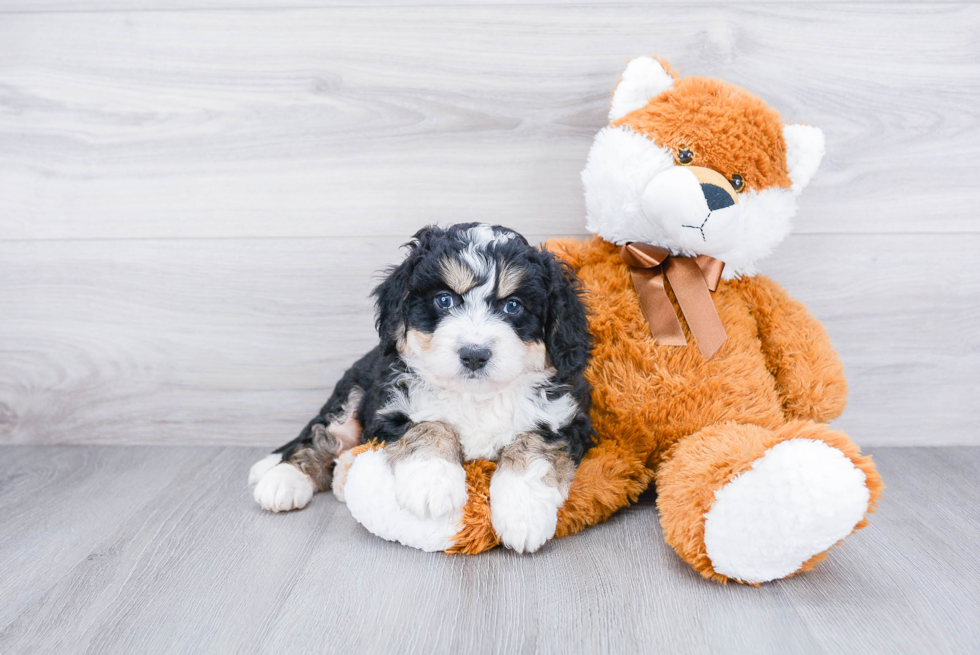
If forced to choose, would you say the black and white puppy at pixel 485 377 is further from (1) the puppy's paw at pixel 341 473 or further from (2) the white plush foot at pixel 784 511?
(2) the white plush foot at pixel 784 511

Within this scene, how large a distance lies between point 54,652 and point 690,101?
5.39ft

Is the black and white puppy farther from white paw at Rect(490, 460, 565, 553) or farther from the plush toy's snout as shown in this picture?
the plush toy's snout

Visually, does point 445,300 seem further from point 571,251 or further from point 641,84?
point 641,84

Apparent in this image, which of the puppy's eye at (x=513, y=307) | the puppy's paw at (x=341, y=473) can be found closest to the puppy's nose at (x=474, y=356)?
the puppy's eye at (x=513, y=307)

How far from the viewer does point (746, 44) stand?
1978mm

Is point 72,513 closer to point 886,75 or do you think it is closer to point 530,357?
point 530,357

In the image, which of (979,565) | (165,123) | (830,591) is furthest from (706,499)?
(165,123)

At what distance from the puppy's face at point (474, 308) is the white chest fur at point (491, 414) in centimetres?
6

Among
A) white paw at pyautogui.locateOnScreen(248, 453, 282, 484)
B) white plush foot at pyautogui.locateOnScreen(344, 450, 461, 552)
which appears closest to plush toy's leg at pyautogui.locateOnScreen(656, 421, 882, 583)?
white plush foot at pyautogui.locateOnScreen(344, 450, 461, 552)

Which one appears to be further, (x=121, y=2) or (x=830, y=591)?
(x=121, y=2)

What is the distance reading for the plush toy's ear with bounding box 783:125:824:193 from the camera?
1652 millimetres

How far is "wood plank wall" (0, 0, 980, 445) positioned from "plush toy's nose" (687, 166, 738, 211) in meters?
0.56

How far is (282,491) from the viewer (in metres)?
1.72

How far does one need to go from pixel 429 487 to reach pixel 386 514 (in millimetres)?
156
